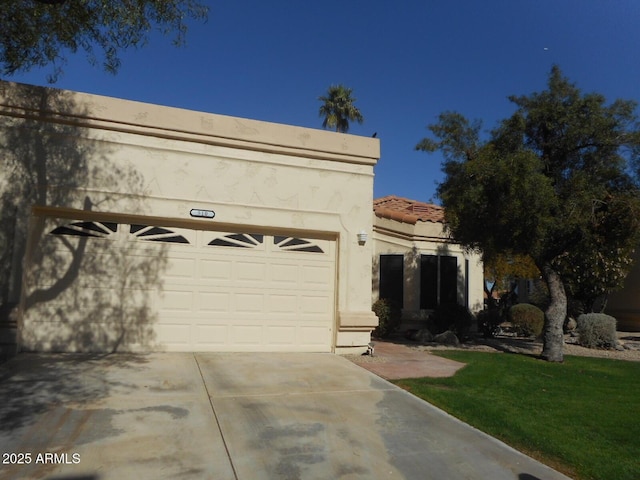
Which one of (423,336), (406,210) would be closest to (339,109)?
(406,210)

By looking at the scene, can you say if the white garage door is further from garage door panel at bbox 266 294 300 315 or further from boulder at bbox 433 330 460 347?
boulder at bbox 433 330 460 347

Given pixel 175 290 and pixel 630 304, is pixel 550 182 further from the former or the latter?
pixel 630 304

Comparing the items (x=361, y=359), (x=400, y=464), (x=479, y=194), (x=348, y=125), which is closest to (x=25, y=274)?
(x=361, y=359)

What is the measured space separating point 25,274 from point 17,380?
7.85ft

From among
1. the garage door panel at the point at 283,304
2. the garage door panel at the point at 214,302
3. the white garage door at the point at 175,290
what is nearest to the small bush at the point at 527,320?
the white garage door at the point at 175,290

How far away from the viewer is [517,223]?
10078 millimetres

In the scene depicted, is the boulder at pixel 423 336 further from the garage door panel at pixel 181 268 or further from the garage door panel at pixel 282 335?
the garage door panel at pixel 181 268

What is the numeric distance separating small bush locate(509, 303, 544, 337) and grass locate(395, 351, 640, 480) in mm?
6192

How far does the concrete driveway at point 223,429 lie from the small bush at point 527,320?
34.9 feet

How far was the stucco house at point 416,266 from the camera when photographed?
1523 centimetres

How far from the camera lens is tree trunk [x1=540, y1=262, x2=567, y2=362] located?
10961 millimetres

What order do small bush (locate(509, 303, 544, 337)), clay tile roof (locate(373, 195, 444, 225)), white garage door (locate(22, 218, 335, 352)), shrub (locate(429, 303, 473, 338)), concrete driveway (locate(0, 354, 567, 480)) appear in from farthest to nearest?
small bush (locate(509, 303, 544, 337)), clay tile roof (locate(373, 195, 444, 225)), shrub (locate(429, 303, 473, 338)), white garage door (locate(22, 218, 335, 352)), concrete driveway (locate(0, 354, 567, 480))

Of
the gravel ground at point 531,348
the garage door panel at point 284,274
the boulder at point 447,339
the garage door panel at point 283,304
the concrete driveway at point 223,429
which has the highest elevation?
the garage door panel at point 284,274

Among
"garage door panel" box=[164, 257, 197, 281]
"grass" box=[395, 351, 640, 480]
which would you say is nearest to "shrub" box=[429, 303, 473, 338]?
"grass" box=[395, 351, 640, 480]
